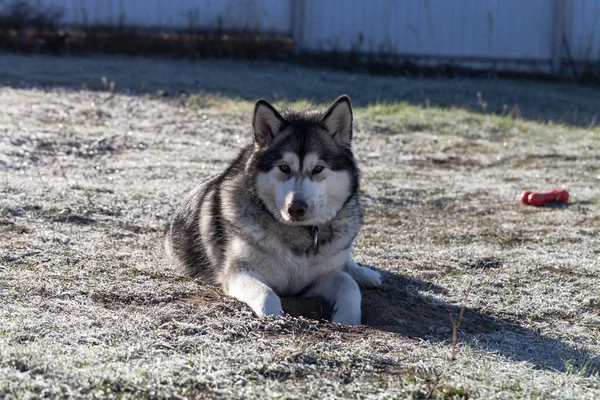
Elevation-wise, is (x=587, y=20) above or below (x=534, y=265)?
above

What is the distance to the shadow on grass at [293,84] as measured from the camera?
1234 cm

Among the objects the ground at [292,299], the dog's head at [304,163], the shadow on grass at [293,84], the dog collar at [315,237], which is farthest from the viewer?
the shadow on grass at [293,84]

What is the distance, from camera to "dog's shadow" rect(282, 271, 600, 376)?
4.06 meters

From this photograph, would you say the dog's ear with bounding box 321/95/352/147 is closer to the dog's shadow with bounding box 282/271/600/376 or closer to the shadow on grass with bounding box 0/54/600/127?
the dog's shadow with bounding box 282/271/600/376

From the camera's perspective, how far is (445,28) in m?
15.9

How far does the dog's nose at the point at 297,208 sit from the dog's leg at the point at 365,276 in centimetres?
87

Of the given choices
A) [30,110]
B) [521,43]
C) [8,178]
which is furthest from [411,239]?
[521,43]

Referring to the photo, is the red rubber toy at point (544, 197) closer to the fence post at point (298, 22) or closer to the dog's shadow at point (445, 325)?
the dog's shadow at point (445, 325)

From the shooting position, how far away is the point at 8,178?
24.6 ft

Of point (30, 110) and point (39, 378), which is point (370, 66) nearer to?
point (30, 110)

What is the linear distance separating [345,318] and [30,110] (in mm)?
6977

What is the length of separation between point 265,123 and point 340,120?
45cm

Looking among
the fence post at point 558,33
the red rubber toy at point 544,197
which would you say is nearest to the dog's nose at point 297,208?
the red rubber toy at point 544,197

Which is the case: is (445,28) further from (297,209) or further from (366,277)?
(297,209)
